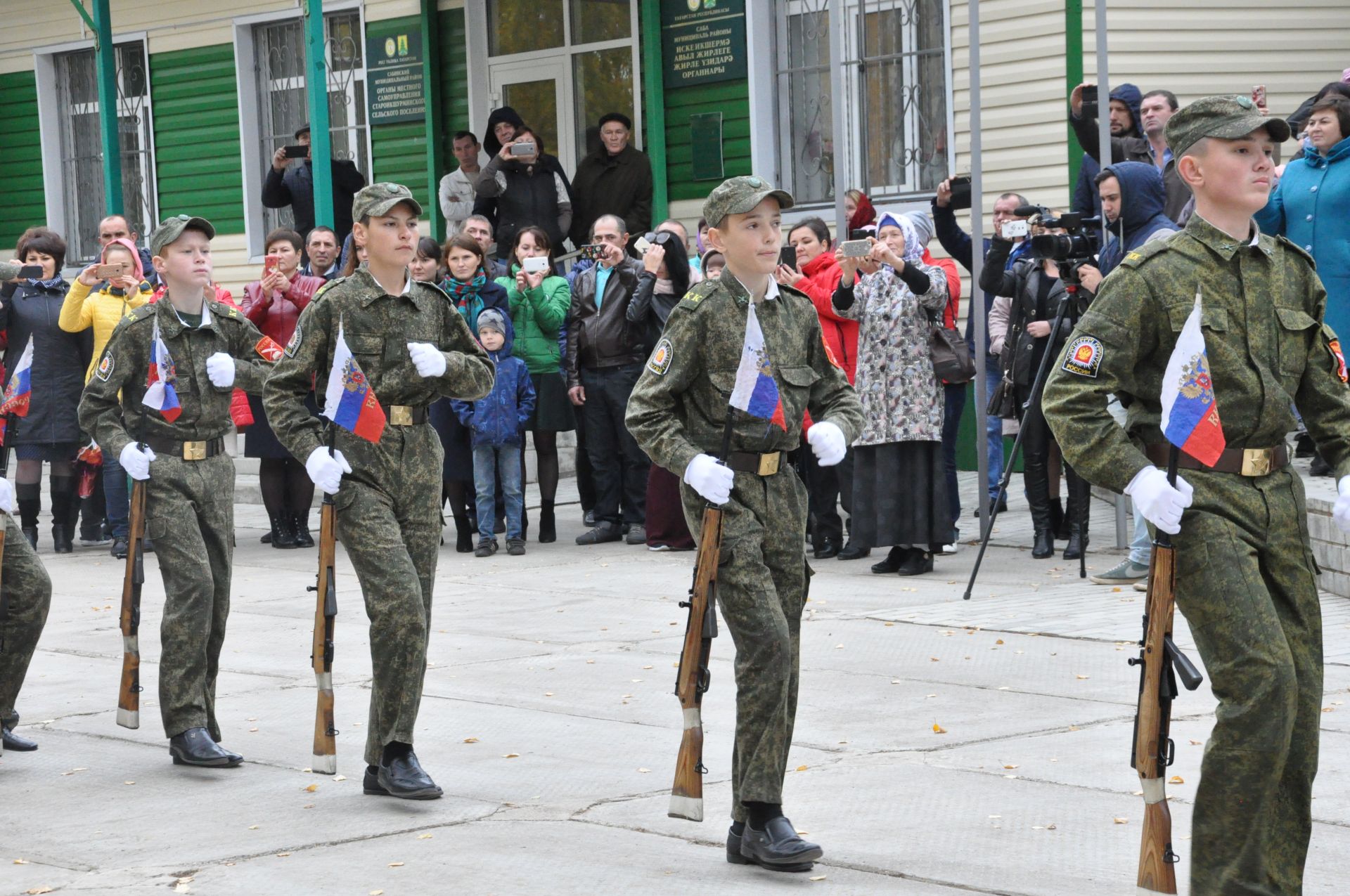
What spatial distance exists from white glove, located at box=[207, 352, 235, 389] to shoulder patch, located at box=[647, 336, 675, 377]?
7.37 feet

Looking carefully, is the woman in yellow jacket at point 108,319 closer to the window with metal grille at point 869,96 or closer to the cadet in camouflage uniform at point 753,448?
the window with metal grille at point 869,96

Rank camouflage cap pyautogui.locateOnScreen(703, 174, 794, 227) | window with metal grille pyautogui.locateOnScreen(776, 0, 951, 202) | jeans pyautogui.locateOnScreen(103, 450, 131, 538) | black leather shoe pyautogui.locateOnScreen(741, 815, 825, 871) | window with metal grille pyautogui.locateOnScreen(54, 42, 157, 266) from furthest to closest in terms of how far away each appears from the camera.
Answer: window with metal grille pyautogui.locateOnScreen(54, 42, 157, 266), window with metal grille pyautogui.locateOnScreen(776, 0, 951, 202), jeans pyautogui.locateOnScreen(103, 450, 131, 538), camouflage cap pyautogui.locateOnScreen(703, 174, 794, 227), black leather shoe pyautogui.locateOnScreen(741, 815, 825, 871)

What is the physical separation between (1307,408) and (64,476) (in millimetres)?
10717

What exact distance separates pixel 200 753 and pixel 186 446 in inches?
45.3

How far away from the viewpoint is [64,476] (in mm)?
13695

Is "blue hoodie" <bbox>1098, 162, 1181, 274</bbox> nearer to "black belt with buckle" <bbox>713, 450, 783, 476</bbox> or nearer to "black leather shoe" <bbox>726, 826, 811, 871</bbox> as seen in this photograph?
"black belt with buckle" <bbox>713, 450, 783, 476</bbox>

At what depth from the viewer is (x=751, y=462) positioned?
5.54m

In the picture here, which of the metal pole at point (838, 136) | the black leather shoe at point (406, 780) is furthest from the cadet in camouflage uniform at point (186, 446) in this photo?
the metal pole at point (838, 136)

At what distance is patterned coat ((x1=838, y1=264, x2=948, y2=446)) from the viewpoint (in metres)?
11.1

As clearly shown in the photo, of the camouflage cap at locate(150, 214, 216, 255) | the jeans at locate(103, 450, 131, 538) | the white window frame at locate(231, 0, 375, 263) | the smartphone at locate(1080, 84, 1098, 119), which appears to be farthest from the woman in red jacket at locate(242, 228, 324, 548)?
the white window frame at locate(231, 0, 375, 263)

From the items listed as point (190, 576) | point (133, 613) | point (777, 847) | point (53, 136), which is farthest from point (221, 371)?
point (53, 136)

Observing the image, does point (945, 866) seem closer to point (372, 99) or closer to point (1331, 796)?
point (1331, 796)

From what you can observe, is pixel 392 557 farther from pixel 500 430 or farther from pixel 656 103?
pixel 656 103

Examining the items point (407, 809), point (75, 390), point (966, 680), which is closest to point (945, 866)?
point (407, 809)
